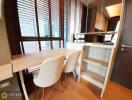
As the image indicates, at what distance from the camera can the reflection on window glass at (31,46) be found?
5.11ft

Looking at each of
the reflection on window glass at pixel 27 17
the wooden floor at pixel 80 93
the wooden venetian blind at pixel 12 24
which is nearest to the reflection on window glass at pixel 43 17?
the reflection on window glass at pixel 27 17

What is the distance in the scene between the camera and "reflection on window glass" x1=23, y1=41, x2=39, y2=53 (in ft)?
5.11

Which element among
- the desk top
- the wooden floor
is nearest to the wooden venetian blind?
the desk top

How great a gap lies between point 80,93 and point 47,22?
166cm

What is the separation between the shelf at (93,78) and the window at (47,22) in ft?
3.38

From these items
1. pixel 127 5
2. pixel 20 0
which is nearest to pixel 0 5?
pixel 20 0

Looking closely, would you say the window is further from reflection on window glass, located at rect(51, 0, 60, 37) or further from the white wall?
the white wall

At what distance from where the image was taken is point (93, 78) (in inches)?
72.4

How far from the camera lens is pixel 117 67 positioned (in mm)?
1941

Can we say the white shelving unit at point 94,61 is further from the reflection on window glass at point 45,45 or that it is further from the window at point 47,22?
the reflection on window glass at point 45,45

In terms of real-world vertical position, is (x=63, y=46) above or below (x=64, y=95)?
above

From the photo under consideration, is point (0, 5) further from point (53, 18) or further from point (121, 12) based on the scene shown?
point (121, 12)

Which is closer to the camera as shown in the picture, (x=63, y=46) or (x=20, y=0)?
(x=20, y=0)

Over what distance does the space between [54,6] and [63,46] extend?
1045 millimetres
